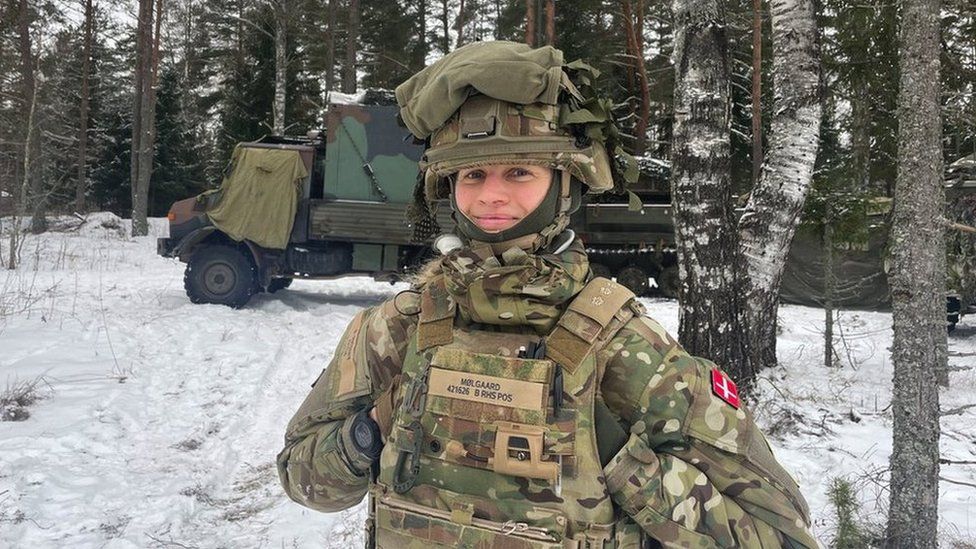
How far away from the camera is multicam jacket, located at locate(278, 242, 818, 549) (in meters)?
1.36

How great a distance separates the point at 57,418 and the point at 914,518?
5075 millimetres

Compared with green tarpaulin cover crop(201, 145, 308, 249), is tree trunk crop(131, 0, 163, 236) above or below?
above

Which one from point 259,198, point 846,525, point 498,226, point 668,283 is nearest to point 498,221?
point 498,226

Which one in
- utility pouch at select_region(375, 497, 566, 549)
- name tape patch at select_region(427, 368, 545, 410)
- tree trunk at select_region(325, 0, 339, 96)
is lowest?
utility pouch at select_region(375, 497, 566, 549)

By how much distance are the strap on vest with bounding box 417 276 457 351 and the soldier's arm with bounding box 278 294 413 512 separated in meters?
0.10

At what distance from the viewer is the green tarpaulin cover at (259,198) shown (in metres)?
8.81

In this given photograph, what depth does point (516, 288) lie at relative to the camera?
1452mm

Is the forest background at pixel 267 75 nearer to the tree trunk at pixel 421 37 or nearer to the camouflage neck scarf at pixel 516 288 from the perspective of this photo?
the tree trunk at pixel 421 37

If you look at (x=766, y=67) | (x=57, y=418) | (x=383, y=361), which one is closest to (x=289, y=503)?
(x=57, y=418)

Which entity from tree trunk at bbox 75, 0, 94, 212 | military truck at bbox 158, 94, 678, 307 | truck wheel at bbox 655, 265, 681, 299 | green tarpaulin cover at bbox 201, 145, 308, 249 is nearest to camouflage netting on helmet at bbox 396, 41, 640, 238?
military truck at bbox 158, 94, 678, 307

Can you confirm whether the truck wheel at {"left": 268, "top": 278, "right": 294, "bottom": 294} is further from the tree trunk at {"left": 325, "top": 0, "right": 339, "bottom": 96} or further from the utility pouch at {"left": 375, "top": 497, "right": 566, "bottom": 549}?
the tree trunk at {"left": 325, "top": 0, "right": 339, "bottom": 96}

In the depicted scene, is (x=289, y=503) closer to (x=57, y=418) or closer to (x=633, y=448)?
(x=57, y=418)

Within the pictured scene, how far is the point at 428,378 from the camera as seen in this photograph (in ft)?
4.86

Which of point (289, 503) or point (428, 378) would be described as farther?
point (289, 503)
